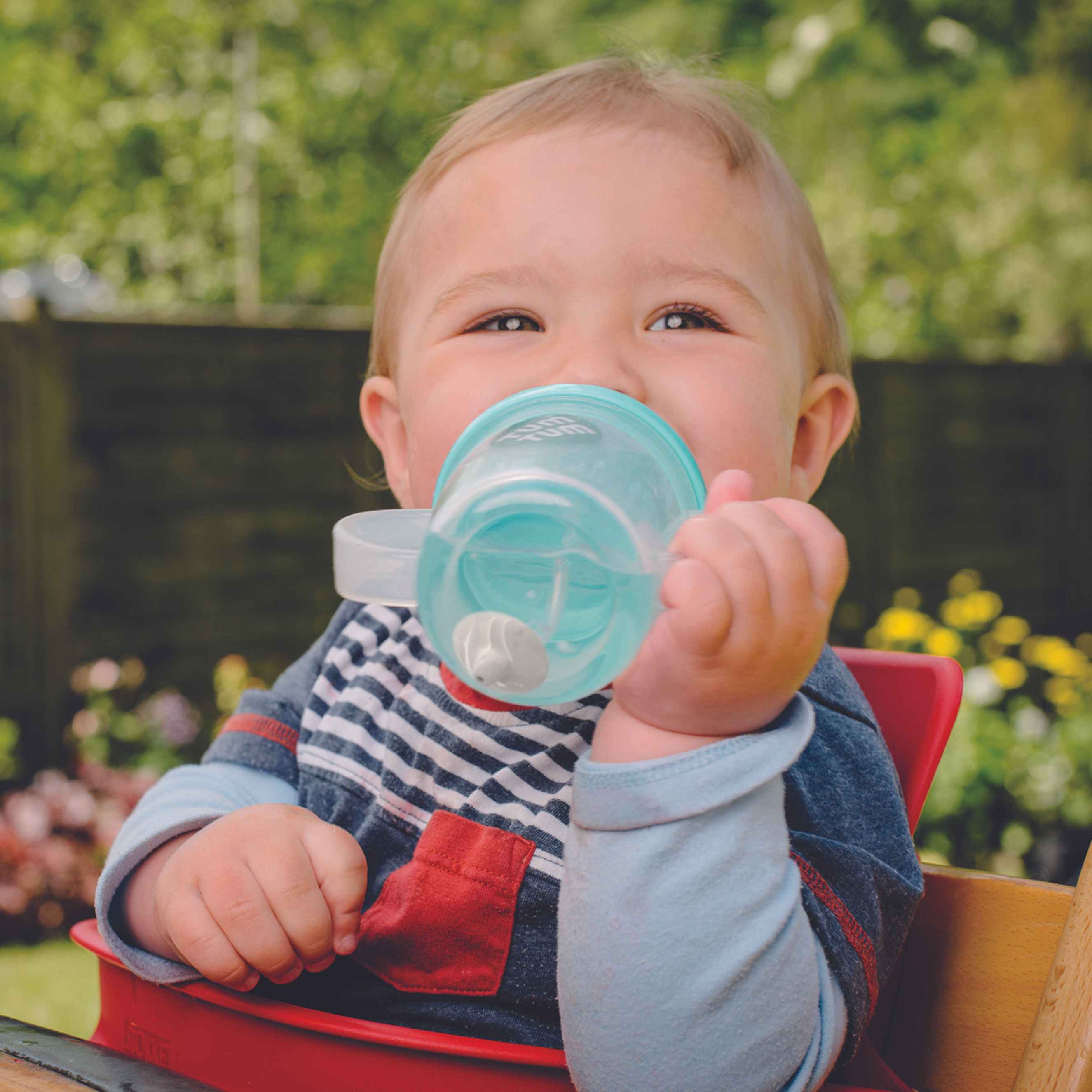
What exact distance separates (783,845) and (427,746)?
1.76 feet

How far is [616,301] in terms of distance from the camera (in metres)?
1.32

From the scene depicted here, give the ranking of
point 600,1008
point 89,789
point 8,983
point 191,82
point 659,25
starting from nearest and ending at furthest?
point 600,1008, point 8,983, point 89,789, point 659,25, point 191,82

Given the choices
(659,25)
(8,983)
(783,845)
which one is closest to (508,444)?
(783,845)

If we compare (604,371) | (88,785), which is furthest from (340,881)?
(88,785)

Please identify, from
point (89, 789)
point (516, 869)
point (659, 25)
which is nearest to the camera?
point (516, 869)

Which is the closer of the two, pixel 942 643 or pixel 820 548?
pixel 820 548

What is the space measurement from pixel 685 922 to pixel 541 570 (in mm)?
315

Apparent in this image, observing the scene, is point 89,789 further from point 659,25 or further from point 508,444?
point 659,25

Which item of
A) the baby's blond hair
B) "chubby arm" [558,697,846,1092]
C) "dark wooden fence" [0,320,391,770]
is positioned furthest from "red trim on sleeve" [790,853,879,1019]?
"dark wooden fence" [0,320,391,770]

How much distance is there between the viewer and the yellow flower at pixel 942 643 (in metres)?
4.17

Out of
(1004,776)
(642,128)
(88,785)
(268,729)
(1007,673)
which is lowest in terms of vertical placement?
(88,785)

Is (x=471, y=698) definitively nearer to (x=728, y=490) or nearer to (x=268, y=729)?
(x=268, y=729)

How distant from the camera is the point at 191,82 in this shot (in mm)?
10859

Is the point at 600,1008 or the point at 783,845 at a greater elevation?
the point at 783,845
